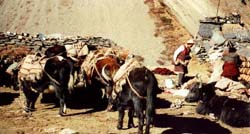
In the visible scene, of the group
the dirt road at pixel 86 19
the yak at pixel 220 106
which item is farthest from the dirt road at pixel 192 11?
the yak at pixel 220 106

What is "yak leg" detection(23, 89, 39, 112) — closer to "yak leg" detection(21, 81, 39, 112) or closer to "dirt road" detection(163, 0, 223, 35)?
"yak leg" detection(21, 81, 39, 112)

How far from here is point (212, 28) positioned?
21500 mm

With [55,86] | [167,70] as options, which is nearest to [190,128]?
[55,86]

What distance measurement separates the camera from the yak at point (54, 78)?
12516 millimetres

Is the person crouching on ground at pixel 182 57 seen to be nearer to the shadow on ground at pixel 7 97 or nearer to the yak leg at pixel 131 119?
the yak leg at pixel 131 119

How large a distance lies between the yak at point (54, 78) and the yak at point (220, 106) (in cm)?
326

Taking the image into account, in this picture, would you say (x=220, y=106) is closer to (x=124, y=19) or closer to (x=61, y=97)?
(x=61, y=97)

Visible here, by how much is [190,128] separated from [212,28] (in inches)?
421

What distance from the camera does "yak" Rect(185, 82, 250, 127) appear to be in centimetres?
1172

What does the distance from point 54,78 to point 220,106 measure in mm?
4173

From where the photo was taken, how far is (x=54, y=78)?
12.5 m

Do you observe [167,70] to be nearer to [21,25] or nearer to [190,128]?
[190,128]

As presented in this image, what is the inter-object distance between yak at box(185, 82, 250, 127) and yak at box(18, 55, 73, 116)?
3264 mm

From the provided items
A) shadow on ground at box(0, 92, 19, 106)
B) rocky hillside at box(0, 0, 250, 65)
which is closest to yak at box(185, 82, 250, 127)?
shadow on ground at box(0, 92, 19, 106)
